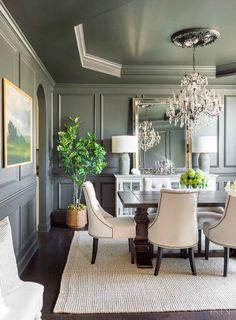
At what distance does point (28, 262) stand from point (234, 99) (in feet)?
16.1

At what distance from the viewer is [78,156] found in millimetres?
5211

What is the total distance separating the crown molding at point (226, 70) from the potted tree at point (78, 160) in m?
2.54

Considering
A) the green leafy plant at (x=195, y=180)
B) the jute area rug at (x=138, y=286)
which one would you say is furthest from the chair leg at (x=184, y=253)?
the green leafy plant at (x=195, y=180)

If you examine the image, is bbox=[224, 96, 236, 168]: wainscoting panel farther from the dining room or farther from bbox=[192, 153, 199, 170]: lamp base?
bbox=[192, 153, 199, 170]: lamp base

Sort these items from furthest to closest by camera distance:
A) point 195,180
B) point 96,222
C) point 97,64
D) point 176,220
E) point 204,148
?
point 204,148 → point 97,64 → point 195,180 → point 96,222 → point 176,220

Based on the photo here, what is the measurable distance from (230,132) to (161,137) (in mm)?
1465

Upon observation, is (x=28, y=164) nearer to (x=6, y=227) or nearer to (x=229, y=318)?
(x=6, y=227)

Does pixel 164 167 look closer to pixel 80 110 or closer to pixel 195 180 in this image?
pixel 195 180

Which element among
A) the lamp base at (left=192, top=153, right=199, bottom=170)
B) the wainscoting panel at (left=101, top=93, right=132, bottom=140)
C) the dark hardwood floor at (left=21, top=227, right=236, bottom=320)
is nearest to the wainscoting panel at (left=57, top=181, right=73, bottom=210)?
the dark hardwood floor at (left=21, top=227, right=236, bottom=320)

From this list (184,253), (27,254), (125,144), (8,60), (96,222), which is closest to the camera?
(8,60)

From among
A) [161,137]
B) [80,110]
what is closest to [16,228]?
[80,110]

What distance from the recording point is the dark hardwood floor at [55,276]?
245 cm

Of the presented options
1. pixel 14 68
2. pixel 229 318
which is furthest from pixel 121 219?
pixel 14 68

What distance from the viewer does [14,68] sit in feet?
10.3
